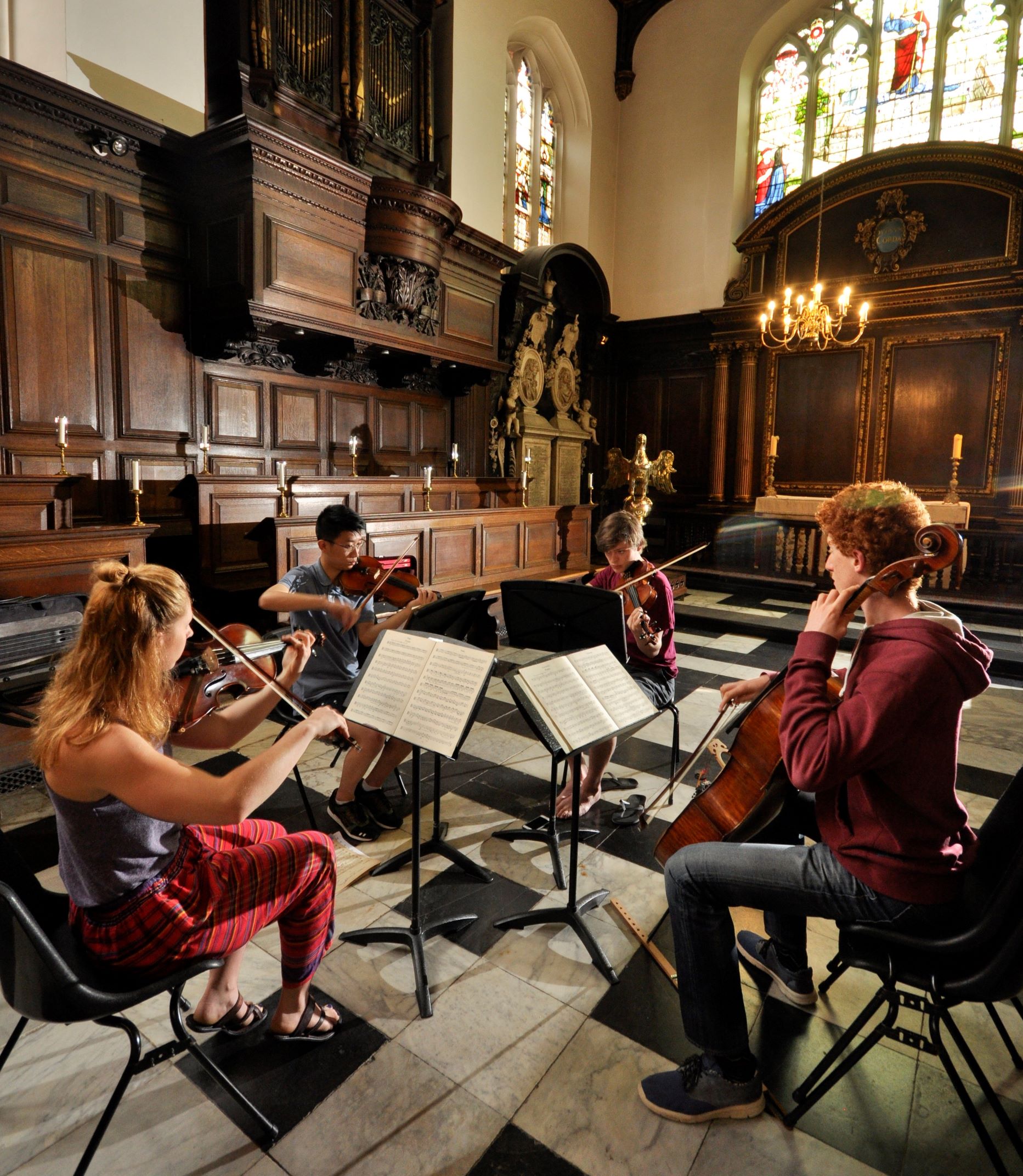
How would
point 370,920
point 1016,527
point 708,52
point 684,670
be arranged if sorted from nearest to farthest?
point 370,920, point 684,670, point 1016,527, point 708,52

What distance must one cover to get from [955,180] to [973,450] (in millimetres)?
3147

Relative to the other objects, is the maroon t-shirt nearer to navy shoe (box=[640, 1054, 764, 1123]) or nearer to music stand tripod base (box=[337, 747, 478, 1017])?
music stand tripod base (box=[337, 747, 478, 1017])

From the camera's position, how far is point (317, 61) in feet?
19.6

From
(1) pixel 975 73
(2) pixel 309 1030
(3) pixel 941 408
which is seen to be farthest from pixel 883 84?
(2) pixel 309 1030

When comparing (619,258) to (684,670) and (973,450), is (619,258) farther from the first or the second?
(684,670)

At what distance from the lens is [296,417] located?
20.9ft

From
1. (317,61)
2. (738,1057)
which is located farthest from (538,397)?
(738,1057)

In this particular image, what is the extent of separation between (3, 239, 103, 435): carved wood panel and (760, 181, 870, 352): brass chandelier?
6.15 meters

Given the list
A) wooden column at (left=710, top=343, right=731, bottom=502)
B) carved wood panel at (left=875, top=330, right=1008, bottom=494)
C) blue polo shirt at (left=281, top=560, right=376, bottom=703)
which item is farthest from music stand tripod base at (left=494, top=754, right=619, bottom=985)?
wooden column at (left=710, top=343, right=731, bottom=502)

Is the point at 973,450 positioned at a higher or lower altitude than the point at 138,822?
higher

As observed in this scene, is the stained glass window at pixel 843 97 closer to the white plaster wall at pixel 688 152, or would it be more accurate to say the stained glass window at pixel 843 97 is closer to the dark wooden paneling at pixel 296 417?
the white plaster wall at pixel 688 152

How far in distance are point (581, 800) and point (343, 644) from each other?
1255 mm

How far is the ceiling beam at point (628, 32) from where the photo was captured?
1024 centimetres

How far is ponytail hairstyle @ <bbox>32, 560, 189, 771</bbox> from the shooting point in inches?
52.1
